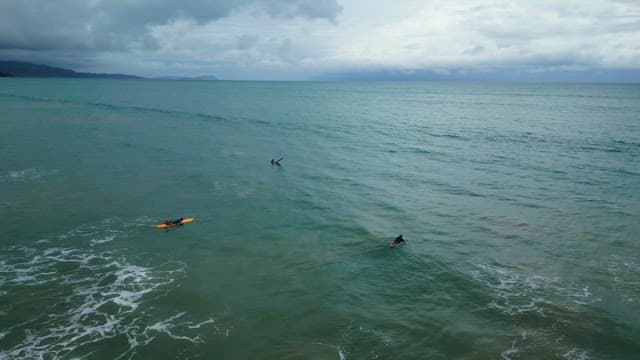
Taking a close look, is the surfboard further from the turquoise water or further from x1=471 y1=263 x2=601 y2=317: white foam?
x1=471 y1=263 x2=601 y2=317: white foam

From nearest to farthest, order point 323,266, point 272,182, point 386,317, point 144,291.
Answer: point 386,317 < point 144,291 < point 323,266 < point 272,182

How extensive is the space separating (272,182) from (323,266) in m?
23.8

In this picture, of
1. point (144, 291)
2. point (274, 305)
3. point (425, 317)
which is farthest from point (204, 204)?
point (425, 317)

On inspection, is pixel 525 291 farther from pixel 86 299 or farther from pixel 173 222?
pixel 173 222

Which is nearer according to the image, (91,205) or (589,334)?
(589,334)

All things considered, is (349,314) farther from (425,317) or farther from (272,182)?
(272,182)

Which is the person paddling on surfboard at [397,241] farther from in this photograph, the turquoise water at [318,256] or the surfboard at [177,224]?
the surfboard at [177,224]

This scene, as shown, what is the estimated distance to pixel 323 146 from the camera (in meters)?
79.4

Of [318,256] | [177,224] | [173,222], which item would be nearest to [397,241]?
[318,256]

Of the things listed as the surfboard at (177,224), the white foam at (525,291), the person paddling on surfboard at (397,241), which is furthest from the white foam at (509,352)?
the surfboard at (177,224)

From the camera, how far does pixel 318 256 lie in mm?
33125

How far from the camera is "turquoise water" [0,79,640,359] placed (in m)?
23.0

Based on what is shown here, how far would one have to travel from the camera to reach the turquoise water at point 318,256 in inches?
907

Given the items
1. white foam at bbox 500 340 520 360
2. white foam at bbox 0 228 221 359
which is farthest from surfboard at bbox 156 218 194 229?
white foam at bbox 500 340 520 360
